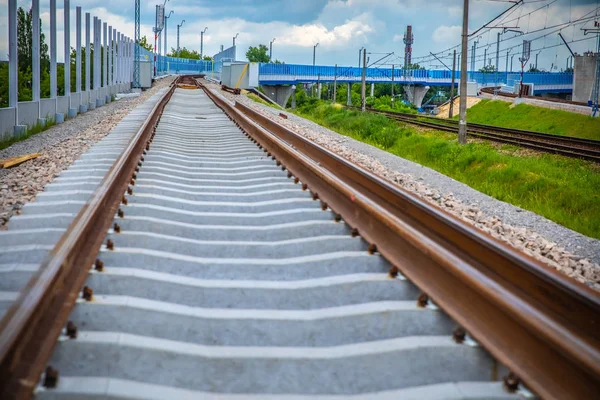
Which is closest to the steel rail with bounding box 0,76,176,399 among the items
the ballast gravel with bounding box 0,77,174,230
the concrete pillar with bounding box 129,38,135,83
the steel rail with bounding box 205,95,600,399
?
the ballast gravel with bounding box 0,77,174,230

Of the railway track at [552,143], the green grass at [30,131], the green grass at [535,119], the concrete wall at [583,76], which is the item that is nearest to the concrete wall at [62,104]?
the green grass at [30,131]

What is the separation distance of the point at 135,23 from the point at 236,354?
5494 centimetres

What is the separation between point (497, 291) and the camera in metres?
3.22

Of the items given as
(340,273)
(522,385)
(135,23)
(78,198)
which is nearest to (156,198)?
(78,198)

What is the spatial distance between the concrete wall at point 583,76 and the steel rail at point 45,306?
72380mm

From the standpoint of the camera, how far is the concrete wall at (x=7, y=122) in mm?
15867

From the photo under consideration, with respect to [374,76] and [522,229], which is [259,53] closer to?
[374,76]

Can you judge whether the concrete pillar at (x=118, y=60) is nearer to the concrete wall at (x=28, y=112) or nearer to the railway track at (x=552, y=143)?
the railway track at (x=552, y=143)

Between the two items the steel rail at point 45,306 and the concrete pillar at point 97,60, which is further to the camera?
the concrete pillar at point 97,60

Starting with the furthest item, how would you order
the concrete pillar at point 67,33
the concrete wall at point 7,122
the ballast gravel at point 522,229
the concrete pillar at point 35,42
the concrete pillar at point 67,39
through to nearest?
the concrete pillar at point 67,33
the concrete pillar at point 67,39
the concrete pillar at point 35,42
the concrete wall at point 7,122
the ballast gravel at point 522,229

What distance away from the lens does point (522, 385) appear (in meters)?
2.92

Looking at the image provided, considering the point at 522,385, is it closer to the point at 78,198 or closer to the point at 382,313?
the point at 382,313

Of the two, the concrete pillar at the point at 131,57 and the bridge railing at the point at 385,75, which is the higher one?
the bridge railing at the point at 385,75

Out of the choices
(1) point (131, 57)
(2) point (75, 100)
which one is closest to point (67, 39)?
(2) point (75, 100)
